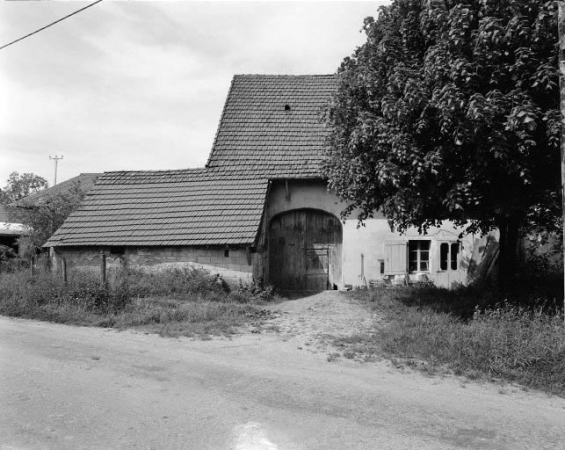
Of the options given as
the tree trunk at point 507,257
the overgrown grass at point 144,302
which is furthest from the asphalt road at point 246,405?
the tree trunk at point 507,257

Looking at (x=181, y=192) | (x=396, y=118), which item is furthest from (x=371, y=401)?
(x=181, y=192)

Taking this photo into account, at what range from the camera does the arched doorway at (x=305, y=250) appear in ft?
47.0

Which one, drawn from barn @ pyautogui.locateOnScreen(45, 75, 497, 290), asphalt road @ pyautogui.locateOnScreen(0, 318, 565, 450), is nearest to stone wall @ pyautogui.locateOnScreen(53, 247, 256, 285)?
barn @ pyautogui.locateOnScreen(45, 75, 497, 290)

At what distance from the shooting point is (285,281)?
14.4 meters

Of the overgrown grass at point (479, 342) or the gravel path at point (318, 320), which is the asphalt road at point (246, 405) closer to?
the overgrown grass at point (479, 342)

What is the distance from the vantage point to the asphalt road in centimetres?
383

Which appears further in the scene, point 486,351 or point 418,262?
point 418,262

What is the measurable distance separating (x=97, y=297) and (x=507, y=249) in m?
8.84

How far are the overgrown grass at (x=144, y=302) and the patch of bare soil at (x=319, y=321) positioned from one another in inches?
24.8

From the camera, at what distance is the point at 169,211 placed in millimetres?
13859

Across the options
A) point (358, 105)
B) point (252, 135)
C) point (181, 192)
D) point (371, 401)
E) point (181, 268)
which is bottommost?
point (371, 401)

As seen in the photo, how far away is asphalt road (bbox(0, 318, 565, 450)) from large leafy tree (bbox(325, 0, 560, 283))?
3.49 meters

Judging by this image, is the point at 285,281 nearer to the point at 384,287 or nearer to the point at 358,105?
the point at 384,287

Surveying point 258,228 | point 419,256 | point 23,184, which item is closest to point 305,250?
point 258,228
